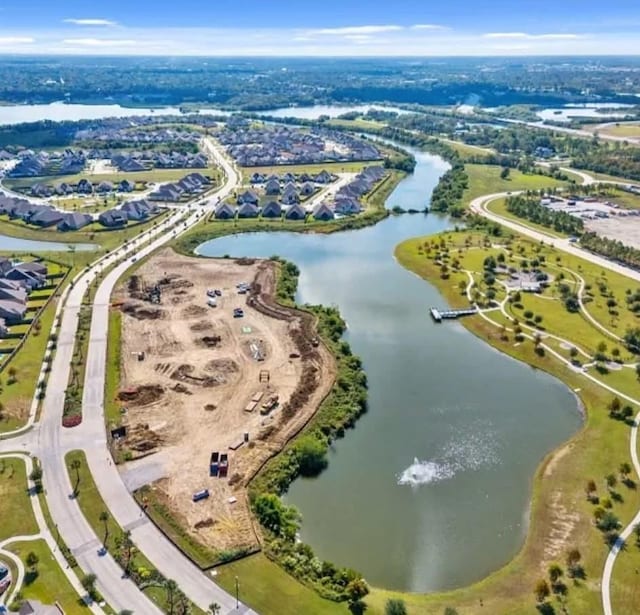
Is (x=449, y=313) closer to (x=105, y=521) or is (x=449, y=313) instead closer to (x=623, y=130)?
(x=105, y=521)

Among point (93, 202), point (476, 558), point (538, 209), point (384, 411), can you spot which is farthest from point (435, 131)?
point (476, 558)

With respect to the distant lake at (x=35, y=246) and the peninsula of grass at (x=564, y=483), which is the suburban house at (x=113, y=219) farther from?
the peninsula of grass at (x=564, y=483)

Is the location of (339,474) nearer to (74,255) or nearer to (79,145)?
(74,255)

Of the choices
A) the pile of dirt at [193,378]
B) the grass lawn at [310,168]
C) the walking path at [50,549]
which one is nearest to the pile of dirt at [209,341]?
the pile of dirt at [193,378]

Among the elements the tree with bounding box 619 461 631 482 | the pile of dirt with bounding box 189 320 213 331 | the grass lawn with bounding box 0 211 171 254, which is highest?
the grass lawn with bounding box 0 211 171 254

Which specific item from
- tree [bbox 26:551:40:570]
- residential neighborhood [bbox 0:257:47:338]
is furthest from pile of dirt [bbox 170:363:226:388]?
tree [bbox 26:551:40:570]

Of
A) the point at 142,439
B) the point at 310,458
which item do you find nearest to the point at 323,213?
the point at 142,439

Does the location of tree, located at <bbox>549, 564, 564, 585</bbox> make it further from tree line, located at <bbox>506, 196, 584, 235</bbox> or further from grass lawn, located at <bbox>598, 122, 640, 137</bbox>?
grass lawn, located at <bbox>598, 122, 640, 137</bbox>
